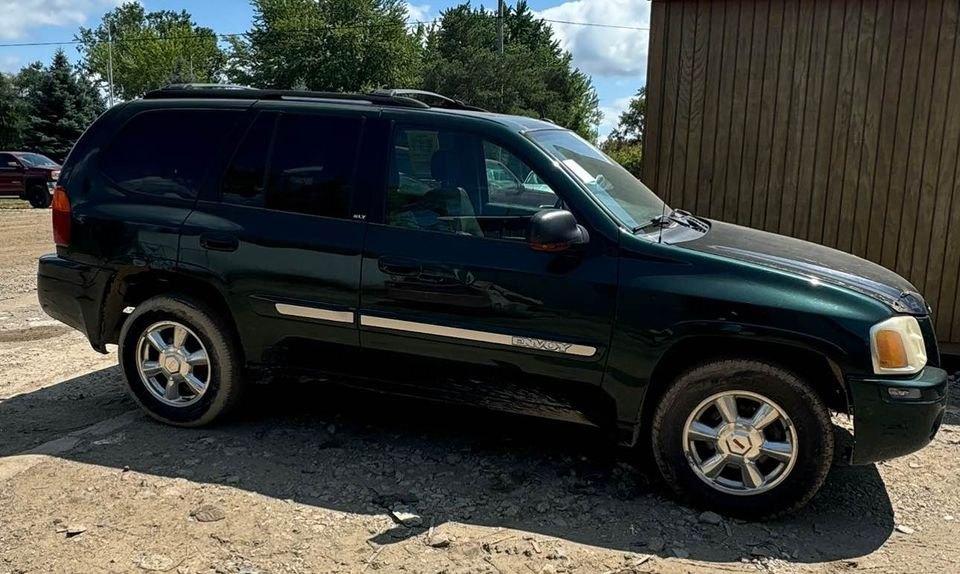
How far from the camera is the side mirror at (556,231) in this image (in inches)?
139

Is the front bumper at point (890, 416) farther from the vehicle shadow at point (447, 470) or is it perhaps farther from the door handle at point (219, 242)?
the door handle at point (219, 242)

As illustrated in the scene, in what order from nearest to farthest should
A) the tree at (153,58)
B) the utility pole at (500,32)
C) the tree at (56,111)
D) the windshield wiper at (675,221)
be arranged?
1. the windshield wiper at (675,221)
2. the utility pole at (500,32)
3. the tree at (56,111)
4. the tree at (153,58)

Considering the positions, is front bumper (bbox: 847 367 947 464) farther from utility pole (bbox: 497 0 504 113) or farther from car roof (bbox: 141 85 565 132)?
utility pole (bbox: 497 0 504 113)

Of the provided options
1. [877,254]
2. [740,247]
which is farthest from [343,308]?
[877,254]

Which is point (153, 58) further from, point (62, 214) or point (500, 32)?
point (62, 214)

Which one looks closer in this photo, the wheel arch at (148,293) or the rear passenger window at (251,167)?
the rear passenger window at (251,167)

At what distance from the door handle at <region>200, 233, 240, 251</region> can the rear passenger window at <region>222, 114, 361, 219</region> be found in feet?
0.70

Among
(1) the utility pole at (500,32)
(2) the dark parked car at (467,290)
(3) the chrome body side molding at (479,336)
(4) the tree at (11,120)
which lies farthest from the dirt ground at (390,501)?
(4) the tree at (11,120)

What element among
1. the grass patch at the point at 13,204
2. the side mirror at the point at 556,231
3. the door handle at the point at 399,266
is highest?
the side mirror at the point at 556,231

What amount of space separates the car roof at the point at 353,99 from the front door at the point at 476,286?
0.63ft

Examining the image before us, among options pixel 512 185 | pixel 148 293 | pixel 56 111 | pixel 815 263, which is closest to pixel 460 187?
pixel 512 185

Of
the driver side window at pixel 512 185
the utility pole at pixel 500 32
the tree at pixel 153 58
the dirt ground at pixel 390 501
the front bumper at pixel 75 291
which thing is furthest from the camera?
the tree at pixel 153 58

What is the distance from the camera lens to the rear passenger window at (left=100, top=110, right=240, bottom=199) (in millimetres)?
4441

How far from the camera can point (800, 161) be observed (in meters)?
6.37
